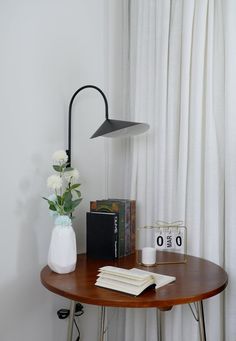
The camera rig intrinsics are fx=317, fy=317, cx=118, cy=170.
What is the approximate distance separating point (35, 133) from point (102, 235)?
0.55 metres

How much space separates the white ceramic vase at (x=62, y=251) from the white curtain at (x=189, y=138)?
49cm

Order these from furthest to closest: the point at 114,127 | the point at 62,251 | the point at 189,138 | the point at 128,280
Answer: the point at 189,138 < the point at 114,127 < the point at 62,251 < the point at 128,280

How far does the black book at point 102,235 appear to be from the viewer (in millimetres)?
1341

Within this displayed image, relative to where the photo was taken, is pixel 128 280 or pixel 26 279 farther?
pixel 26 279

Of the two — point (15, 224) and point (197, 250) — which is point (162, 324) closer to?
point (197, 250)

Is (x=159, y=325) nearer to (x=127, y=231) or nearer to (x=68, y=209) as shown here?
(x=127, y=231)

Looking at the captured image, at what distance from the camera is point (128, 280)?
3.22ft

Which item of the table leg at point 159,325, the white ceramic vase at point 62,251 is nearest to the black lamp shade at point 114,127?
the white ceramic vase at point 62,251

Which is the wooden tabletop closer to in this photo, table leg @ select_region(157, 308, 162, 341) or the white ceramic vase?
the white ceramic vase

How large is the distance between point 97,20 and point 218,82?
0.79 metres

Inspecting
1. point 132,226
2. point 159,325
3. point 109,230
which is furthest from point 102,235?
point 159,325

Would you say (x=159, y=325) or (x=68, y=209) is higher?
(x=68, y=209)

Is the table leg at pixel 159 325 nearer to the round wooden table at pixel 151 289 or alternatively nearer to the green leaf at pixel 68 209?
the round wooden table at pixel 151 289

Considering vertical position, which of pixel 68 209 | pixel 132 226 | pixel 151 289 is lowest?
pixel 151 289
